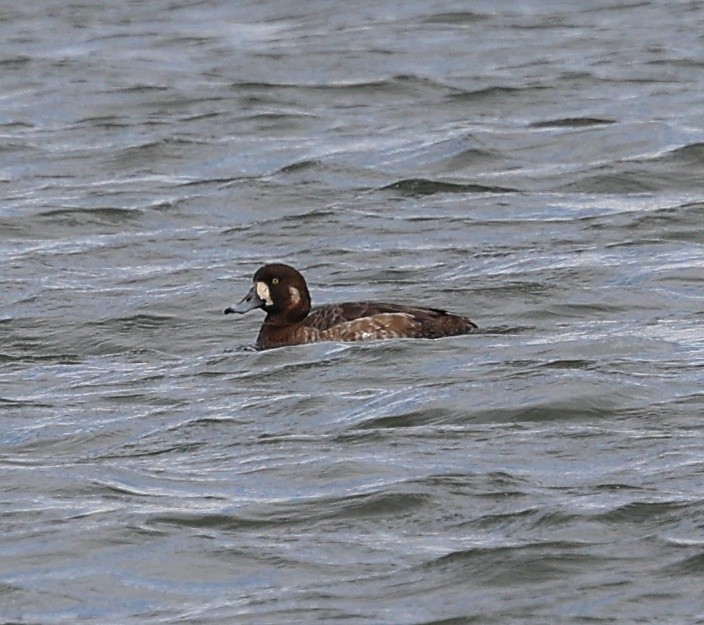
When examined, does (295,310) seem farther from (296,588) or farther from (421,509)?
(296,588)

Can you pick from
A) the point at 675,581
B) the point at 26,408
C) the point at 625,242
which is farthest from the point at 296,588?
the point at 625,242

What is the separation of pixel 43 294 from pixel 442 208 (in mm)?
3230

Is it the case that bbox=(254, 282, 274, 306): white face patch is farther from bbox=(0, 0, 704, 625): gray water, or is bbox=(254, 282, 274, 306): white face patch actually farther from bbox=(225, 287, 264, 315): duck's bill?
bbox=(0, 0, 704, 625): gray water

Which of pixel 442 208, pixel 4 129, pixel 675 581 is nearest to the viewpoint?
pixel 675 581

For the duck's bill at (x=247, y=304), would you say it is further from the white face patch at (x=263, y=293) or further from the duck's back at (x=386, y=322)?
the duck's back at (x=386, y=322)

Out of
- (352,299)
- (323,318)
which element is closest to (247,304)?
(323,318)

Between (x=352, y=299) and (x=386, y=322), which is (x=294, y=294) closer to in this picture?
(x=386, y=322)

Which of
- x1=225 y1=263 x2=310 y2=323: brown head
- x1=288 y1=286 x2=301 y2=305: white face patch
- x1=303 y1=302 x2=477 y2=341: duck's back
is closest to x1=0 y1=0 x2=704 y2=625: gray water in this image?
x1=303 y1=302 x2=477 y2=341: duck's back

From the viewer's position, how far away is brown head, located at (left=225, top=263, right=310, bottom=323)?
11461 mm

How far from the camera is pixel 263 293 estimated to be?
1149 cm

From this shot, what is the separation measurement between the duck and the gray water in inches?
4.6

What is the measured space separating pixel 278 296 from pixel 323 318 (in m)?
0.36

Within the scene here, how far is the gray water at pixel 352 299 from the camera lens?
7184mm

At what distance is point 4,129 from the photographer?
19031mm
